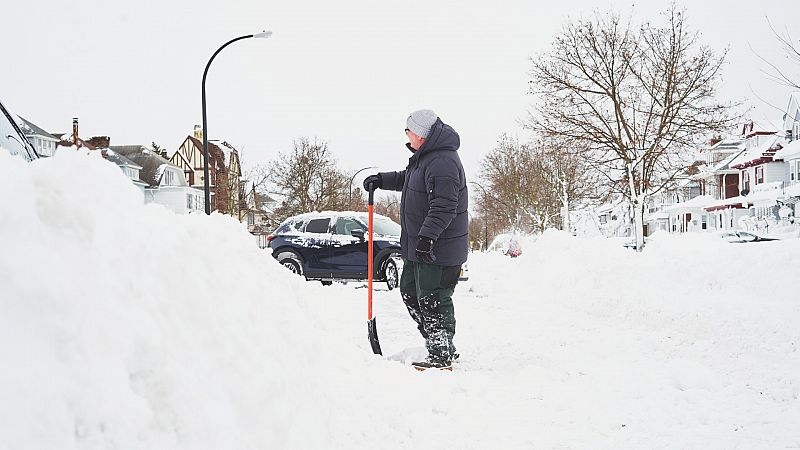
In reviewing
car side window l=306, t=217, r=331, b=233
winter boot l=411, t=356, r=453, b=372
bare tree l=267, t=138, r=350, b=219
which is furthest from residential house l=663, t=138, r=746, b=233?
winter boot l=411, t=356, r=453, b=372

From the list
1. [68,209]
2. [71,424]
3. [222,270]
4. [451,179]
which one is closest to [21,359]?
[71,424]

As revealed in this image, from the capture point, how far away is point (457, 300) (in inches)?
403

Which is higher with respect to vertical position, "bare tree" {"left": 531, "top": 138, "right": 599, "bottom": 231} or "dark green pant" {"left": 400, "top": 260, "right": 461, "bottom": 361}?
"bare tree" {"left": 531, "top": 138, "right": 599, "bottom": 231}

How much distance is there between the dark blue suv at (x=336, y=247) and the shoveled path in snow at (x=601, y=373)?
9.52ft

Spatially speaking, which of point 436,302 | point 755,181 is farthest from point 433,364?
point 755,181

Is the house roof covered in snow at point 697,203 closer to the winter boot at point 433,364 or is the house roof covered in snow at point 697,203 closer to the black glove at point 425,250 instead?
the black glove at point 425,250

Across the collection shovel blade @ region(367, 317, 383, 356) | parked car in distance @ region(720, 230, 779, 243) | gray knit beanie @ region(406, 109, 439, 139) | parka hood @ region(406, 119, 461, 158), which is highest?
gray knit beanie @ region(406, 109, 439, 139)

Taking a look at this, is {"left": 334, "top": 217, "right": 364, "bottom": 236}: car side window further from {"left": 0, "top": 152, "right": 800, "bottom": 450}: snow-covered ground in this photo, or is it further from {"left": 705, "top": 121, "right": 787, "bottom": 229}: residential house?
{"left": 705, "top": 121, "right": 787, "bottom": 229}: residential house

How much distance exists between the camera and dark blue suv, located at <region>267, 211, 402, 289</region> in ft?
42.1

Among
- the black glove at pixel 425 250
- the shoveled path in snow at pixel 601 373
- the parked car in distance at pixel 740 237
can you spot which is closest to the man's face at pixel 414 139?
the black glove at pixel 425 250

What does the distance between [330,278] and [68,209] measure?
1133cm

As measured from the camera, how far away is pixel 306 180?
4994 cm

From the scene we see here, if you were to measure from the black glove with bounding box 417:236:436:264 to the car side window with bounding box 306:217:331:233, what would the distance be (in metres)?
8.36

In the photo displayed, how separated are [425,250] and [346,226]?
830 centimetres
